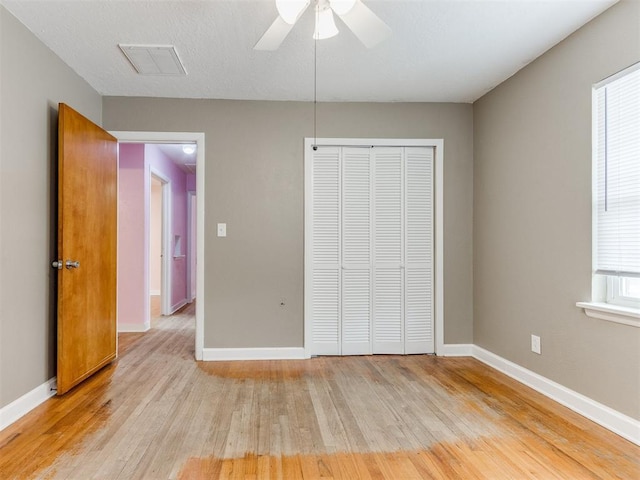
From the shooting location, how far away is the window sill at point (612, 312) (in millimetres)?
2053

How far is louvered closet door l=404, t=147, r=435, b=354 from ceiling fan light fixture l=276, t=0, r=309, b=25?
2.18 m

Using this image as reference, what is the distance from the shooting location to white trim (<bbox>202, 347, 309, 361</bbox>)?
355cm

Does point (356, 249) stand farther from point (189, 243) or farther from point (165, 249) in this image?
point (189, 243)

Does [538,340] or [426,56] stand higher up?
[426,56]

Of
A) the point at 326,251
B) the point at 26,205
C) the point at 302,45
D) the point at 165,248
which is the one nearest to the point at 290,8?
the point at 302,45

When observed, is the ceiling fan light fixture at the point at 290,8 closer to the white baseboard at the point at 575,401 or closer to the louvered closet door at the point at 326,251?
the louvered closet door at the point at 326,251

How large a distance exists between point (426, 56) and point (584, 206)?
144 cm

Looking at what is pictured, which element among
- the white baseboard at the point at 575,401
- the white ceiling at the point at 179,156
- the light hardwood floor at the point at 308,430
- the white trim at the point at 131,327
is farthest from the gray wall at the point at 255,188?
the white ceiling at the point at 179,156

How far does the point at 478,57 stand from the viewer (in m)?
2.81

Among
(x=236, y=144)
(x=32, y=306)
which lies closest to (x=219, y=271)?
(x=236, y=144)

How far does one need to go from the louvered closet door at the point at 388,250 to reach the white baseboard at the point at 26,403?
256 centimetres

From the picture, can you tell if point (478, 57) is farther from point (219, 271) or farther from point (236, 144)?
point (219, 271)

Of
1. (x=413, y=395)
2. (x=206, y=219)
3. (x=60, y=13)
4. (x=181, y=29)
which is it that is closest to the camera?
(x=60, y=13)

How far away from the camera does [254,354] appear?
11.8 feet
